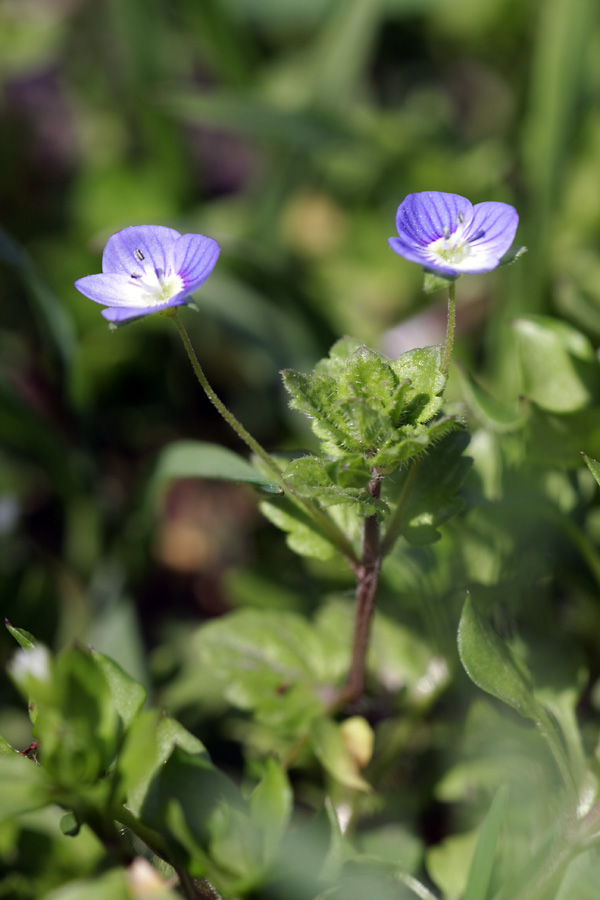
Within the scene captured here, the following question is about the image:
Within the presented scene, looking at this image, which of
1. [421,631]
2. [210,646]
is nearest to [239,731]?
[210,646]

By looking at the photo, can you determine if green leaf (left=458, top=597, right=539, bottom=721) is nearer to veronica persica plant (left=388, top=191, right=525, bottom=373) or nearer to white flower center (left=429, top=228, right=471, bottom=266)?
veronica persica plant (left=388, top=191, right=525, bottom=373)

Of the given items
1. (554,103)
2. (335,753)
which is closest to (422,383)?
(335,753)

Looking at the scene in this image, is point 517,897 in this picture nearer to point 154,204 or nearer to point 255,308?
point 255,308

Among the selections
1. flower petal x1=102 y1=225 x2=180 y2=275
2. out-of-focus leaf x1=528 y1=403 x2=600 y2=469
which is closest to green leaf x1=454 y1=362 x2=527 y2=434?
out-of-focus leaf x1=528 y1=403 x2=600 y2=469

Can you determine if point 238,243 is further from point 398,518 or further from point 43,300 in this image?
point 398,518

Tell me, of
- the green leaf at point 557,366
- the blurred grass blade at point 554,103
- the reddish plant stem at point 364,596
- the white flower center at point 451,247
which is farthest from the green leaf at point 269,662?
the blurred grass blade at point 554,103

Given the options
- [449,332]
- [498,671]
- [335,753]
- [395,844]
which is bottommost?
[395,844]
